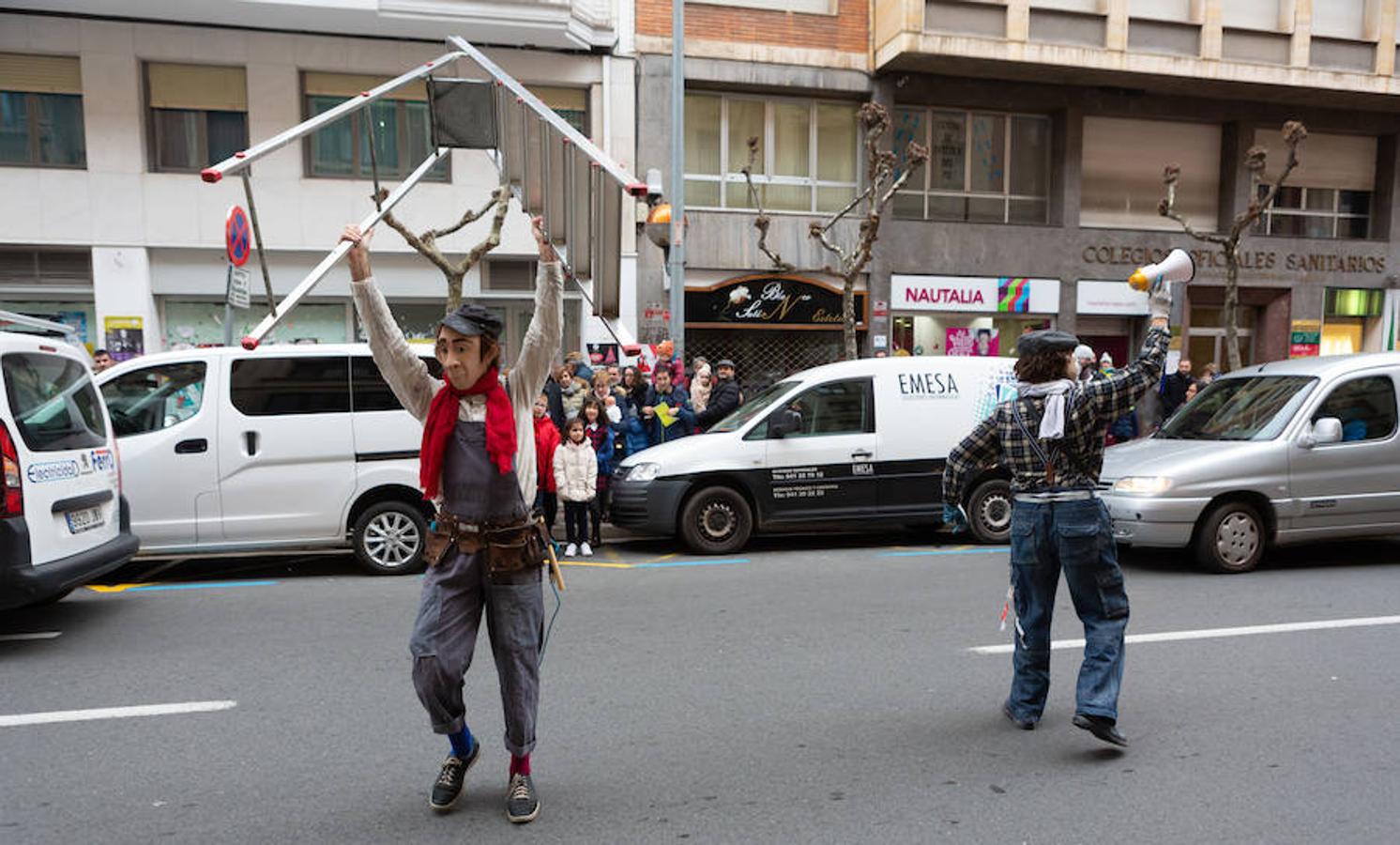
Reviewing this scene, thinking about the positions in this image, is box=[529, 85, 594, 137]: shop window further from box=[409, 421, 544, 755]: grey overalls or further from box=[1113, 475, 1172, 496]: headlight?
box=[409, 421, 544, 755]: grey overalls

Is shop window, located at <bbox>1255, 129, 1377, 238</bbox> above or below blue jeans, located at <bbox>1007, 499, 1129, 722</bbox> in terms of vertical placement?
above

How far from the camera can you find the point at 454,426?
332cm

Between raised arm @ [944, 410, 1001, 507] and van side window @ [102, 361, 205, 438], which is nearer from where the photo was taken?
raised arm @ [944, 410, 1001, 507]

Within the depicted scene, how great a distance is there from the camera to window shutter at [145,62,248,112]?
14625mm

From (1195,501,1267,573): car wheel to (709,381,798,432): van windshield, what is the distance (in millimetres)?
3905

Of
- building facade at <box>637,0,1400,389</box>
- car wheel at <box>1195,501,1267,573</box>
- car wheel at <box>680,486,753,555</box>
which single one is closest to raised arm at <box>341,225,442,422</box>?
car wheel at <box>680,486,753,555</box>

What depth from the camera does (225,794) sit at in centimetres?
360

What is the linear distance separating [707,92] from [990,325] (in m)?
7.10

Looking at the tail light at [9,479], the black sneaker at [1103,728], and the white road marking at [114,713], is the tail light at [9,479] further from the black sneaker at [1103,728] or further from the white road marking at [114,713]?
the black sneaker at [1103,728]

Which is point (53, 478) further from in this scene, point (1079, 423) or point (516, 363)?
point (1079, 423)

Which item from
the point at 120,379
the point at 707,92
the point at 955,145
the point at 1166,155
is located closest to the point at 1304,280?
the point at 1166,155

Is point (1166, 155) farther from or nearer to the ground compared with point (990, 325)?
farther from the ground

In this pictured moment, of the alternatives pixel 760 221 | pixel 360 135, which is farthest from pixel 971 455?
pixel 360 135

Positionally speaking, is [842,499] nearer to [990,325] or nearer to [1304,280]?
[990,325]
